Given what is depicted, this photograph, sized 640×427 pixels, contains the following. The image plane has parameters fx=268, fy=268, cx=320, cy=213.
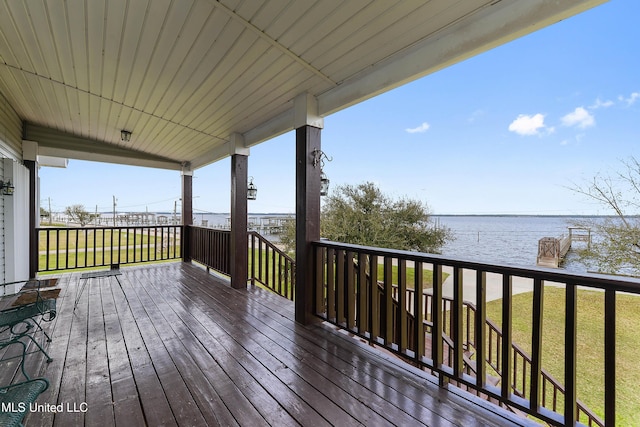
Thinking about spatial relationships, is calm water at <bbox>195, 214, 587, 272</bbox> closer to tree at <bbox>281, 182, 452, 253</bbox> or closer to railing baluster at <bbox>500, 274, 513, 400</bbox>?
tree at <bbox>281, 182, 452, 253</bbox>

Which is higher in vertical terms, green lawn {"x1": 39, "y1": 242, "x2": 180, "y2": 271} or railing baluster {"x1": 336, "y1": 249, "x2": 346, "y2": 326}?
railing baluster {"x1": 336, "y1": 249, "x2": 346, "y2": 326}

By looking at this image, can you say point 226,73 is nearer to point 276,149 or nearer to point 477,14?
point 477,14

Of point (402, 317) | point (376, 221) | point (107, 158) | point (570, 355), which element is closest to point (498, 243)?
point (376, 221)

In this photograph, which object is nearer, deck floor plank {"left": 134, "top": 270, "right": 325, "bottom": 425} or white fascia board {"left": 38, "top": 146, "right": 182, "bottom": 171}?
deck floor plank {"left": 134, "top": 270, "right": 325, "bottom": 425}

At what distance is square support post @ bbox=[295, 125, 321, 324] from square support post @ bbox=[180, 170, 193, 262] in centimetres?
437

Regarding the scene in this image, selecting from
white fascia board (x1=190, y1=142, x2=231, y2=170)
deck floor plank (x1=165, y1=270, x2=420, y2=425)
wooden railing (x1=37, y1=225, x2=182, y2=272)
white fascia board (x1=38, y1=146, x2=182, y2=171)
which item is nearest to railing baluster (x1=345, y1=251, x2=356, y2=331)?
deck floor plank (x1=165, y1=270, x2=420, y2=425)

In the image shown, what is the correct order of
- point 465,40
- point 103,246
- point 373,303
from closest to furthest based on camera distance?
point 465,40, point 373,303, point 103,246

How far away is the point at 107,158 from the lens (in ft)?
18.5

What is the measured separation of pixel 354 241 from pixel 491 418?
7.44m

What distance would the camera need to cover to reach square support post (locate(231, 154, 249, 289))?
4.40 m

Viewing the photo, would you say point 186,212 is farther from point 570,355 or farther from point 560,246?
point 560,246

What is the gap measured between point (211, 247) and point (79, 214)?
15.7 meters

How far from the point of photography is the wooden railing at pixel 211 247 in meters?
4.92

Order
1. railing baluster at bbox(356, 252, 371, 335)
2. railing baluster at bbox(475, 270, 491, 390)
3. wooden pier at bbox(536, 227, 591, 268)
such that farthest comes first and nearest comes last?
wooden pier at bbox(536, 227, 591, 268)
railing baluster at bbox(356, 252, 371, 335)
railing baluster at bbox(475, 270, 491, 390)
